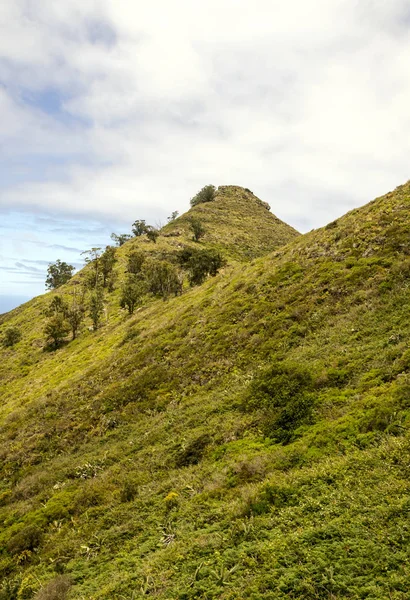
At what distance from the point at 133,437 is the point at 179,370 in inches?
233

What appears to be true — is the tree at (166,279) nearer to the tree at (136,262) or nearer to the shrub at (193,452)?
the tree at (136,262)

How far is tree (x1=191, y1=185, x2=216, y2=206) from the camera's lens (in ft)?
454

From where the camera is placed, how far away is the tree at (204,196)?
454 feet

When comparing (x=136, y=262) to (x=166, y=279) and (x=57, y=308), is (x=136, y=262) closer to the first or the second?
(x=57, y=308)

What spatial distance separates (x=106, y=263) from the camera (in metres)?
80.0

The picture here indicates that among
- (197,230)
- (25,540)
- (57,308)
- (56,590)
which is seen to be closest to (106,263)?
(57,308)

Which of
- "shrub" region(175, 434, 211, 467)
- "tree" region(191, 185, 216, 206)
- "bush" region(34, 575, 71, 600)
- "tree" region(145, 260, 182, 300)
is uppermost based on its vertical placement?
"tree" region(191, 185, 216, 206)

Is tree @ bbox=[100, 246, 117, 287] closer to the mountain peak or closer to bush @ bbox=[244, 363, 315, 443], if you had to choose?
the mountain peak

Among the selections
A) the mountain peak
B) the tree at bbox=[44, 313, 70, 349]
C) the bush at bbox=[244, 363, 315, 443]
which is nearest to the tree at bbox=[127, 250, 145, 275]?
the mountain peak

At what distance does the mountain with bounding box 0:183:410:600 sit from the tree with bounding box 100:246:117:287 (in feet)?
162

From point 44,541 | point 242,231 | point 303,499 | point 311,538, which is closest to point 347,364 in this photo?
point 303,499

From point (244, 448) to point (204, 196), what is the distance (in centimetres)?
13326

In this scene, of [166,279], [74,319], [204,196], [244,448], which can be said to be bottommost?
[244,448]

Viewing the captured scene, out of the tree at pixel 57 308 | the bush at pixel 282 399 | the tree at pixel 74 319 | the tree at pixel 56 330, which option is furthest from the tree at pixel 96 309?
the bush at pixel 282 399
